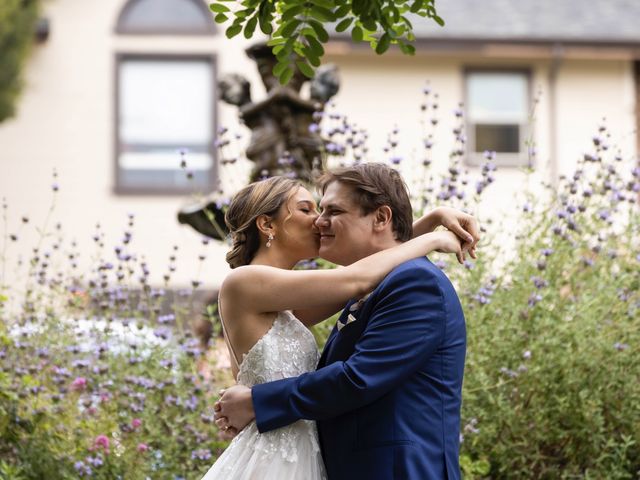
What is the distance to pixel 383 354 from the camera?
10.9ft

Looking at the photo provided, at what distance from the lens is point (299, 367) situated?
149 inches

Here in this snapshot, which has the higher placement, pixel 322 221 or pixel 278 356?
pixel 322 221

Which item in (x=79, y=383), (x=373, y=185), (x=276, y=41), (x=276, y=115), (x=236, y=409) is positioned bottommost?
(x=79, y=383)

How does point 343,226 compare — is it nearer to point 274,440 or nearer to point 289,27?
point 274,440

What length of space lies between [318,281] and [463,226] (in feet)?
1.74

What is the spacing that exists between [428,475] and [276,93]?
17.9 ft

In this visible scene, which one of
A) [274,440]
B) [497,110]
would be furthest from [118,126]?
[274,440]

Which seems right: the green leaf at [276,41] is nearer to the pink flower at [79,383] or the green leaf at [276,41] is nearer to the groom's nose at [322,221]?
the groom's nose at [322,221]

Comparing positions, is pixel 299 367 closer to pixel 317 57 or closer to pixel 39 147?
pixel 317 57

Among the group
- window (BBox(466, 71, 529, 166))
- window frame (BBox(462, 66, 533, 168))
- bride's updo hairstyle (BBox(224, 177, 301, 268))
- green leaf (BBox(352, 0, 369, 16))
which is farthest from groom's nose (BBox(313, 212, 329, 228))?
window (BBox(466, 71, 529, 166))

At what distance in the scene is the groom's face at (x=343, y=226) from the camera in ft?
11.8

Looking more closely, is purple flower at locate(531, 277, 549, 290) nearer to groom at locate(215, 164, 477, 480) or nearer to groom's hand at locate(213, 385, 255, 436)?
groom at locate(215, 164, 477, 480)

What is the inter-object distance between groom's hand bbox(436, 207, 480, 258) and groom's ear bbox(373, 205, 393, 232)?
0.24 meters

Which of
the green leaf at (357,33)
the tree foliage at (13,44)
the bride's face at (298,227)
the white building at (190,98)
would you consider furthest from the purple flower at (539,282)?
the white building at (190,98)
